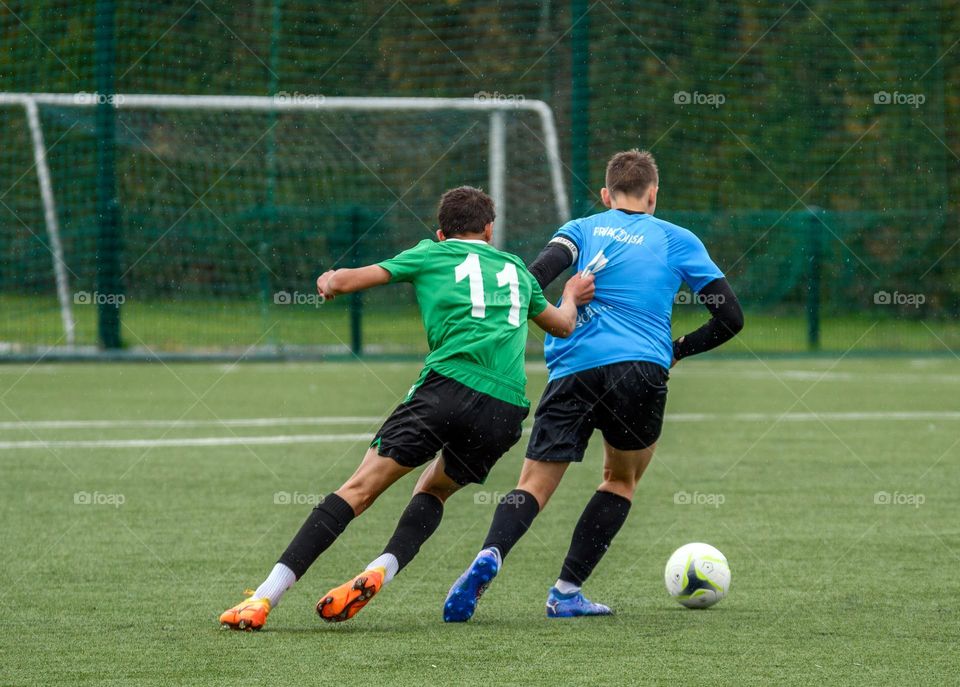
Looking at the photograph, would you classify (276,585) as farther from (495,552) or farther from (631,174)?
(631,174)

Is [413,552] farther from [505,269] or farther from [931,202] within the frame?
[931,202]

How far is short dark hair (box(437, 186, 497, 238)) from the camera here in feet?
17.4

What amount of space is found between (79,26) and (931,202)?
12239 millimetres

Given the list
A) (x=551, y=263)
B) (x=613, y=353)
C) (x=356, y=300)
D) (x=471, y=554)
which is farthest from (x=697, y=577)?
(x=356, y=300)

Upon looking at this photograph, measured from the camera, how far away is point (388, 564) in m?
5.01

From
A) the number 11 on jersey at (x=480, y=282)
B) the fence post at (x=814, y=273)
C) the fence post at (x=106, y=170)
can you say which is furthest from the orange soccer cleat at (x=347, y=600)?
the fence post at (x=814, y=273)

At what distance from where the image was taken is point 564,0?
15.8m

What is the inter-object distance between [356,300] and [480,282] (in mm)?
13245

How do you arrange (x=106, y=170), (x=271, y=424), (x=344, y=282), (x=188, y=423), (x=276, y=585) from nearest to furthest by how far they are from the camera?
1. (x=344, y=282)
2. (x=276, y=585)
3. (x=271, y=424)
4. (x=188, y=423)
5. (x=106, y=170)

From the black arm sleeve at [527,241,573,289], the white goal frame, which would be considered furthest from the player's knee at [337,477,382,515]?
the white goal frame

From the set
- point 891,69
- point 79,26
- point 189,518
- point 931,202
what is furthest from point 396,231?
point 189,518

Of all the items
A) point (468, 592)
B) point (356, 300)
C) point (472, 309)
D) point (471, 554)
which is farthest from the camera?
point (356, 300)

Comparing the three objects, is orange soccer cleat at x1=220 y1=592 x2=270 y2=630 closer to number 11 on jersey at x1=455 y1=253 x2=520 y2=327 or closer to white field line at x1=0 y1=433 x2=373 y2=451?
number 11 on jersey at x1=455 y1=253 x2=520 y2=327

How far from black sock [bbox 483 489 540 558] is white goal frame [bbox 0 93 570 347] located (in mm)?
11479
